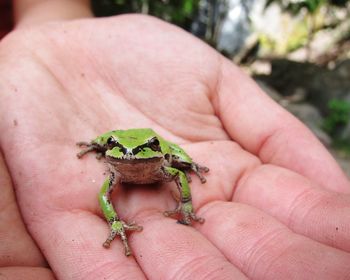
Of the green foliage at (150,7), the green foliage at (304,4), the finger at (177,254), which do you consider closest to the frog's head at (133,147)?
the finger at (177,254)

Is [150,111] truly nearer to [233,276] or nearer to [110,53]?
[110,53]

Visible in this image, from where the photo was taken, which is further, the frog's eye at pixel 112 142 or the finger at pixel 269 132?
the finger at pixel 269 132

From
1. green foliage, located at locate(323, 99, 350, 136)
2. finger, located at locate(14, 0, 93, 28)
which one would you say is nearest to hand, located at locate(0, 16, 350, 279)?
finger, located at locate(14, 0, 93, 28)

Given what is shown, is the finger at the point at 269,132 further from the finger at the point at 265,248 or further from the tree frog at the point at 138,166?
the finger at the point at 265,248

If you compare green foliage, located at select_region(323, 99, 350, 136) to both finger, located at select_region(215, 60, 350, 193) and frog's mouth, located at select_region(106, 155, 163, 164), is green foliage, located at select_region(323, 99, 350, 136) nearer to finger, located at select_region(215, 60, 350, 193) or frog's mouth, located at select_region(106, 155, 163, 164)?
finger, located at select_region(215, 60, 350, 193)

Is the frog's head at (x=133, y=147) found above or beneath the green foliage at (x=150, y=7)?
beneath

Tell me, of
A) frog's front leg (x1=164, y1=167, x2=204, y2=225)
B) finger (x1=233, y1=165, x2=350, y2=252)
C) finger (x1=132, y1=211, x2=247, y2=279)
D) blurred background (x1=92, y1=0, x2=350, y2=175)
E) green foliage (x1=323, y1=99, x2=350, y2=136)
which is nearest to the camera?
finger (x1=132, y1=211, x2=247, y2=279)

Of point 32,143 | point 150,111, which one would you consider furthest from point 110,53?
point 32,143
